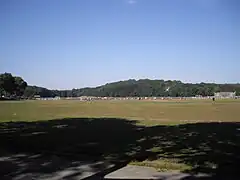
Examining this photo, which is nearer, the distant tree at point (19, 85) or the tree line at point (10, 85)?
the tree line at point (10, 85)

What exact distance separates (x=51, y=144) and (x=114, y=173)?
584 centimetres

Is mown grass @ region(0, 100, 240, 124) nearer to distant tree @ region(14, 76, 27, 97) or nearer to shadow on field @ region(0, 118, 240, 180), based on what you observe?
shadow on field @ region(0, 118, 240, 180)

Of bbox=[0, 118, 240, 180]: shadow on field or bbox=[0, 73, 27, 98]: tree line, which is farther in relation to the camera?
bbox=[0, 73, 27, 98]: tree line

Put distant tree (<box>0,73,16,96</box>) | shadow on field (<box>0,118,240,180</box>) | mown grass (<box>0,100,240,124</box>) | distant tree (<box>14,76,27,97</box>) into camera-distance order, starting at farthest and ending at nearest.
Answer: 1. distant tree (<box>14,76,27,97</box>)
2. distant tree (<box>0,73,16,96</box>)
3. mown grass (<box>0,100,240,124</box>)
4. shadow on field (<box>0,118,240,180</box>)

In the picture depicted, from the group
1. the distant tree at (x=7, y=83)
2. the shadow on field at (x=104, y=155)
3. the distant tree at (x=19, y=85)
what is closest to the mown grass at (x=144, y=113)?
the shadow on field at (x=104, y=155)

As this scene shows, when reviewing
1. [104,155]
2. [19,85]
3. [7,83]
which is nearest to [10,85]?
[7,83]

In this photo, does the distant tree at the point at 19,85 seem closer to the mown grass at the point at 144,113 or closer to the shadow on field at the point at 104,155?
the mown grass at the point at 144,113

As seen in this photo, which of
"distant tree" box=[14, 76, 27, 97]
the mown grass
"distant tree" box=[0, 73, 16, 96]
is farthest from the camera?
"distant tree" box=[14, 76, 27, 97]

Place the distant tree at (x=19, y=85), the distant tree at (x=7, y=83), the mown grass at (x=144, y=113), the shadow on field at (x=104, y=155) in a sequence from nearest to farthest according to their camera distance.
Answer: the shadow on field at (x=104, y=155) < the mown grass at (x=144, y=113) < the distant tree at (x=7, y=83) < the distant tree at (x=19, y=85)

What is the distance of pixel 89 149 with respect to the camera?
11602 millimetres

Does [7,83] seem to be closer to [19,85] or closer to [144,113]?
[19,85]

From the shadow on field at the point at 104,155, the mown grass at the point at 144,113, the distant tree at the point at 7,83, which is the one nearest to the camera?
the shadow on field at the point at 104,155

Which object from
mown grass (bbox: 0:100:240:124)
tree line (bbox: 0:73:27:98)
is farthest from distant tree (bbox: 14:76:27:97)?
mown grass (bbox: 0:100:240:124)

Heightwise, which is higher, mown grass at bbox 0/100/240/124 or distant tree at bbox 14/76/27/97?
distant tree at bbox 14/76/27/97
